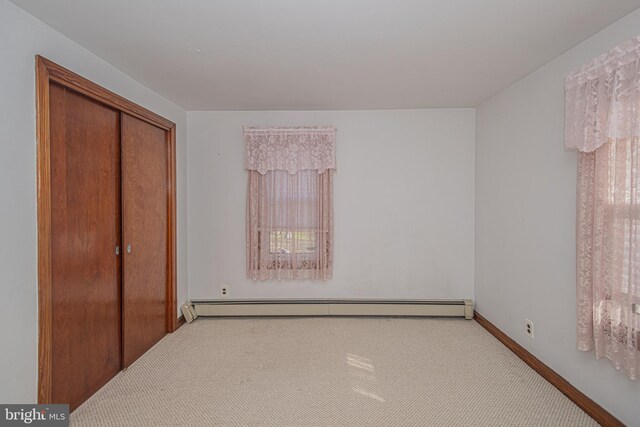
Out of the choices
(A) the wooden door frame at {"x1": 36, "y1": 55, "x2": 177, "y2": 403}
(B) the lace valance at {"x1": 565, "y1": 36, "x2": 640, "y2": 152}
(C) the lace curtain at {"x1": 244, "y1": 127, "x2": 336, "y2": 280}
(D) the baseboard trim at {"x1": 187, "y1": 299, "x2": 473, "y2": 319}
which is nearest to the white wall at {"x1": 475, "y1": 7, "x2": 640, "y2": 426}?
(B) the lace valance at {"x1": 565, "y1": 36, "x2": 640, "y2": 152}

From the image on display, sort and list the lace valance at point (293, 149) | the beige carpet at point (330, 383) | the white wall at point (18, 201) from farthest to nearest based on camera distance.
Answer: the lace valance at point (293, 149) < the beige carpet at point (330, 383) < the white wall at point (18, 201)

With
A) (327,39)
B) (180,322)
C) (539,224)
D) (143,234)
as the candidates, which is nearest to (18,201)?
(143,234)

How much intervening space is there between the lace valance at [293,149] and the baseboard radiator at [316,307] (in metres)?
1.52

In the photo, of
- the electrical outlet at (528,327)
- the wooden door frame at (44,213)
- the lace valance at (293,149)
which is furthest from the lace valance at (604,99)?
the wooden door frame at (44,213)

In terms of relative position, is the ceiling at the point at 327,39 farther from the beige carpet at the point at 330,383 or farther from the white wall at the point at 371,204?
the beige carpet at the point at 330,383

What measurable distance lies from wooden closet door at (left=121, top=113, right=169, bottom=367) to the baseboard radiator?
55 centimetres

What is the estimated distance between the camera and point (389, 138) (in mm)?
3514

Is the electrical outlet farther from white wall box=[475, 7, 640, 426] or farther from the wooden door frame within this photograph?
the wooden door frame

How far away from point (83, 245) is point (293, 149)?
2.11 metres

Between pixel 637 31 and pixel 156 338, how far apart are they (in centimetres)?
→ 418

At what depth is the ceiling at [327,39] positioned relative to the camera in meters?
1.61

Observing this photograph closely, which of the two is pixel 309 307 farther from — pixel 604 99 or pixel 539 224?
pixel 604 99

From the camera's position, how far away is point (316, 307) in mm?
3506

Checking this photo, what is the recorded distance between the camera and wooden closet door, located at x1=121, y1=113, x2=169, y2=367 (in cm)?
253
